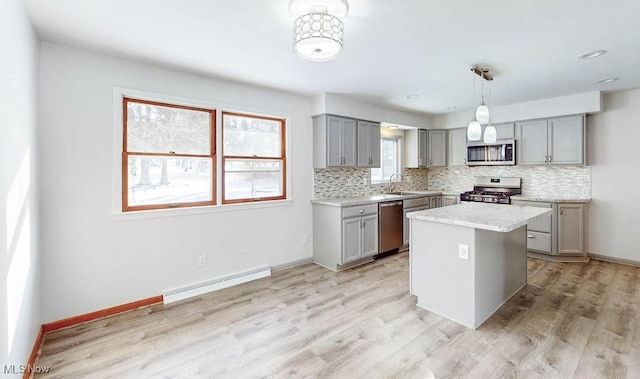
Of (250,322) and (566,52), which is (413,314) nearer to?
(250,322)

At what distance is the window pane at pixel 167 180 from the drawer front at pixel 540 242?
15.0ft

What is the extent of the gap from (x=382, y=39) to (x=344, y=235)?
7.75ft

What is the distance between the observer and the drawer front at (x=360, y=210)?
393 centimetres

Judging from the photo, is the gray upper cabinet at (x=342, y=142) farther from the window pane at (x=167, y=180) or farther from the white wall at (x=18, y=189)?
the white wall at (x=18, y=189)

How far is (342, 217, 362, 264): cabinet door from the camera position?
12.8 ft

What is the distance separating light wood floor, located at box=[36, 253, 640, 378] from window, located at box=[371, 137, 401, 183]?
2.55m

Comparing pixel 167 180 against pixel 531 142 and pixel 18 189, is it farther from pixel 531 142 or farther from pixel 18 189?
pixel 531 142

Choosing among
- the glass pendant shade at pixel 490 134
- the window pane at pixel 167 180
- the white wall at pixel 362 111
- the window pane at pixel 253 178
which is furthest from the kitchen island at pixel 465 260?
the window pane at pixel 167 180

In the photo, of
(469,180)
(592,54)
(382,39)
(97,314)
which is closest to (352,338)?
(97,314)

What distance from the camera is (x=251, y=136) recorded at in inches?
148

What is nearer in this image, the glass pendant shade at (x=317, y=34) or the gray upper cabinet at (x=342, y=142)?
the glass pendant shade at (x=317, y=34)

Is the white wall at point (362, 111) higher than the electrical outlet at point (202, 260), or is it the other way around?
the white wall at point (362, 111)

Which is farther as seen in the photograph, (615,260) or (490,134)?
(615,260)

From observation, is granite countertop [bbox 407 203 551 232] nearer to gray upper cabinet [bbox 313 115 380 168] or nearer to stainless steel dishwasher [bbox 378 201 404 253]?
stainless steel dishwasher [bbox 378 201 404 253]
